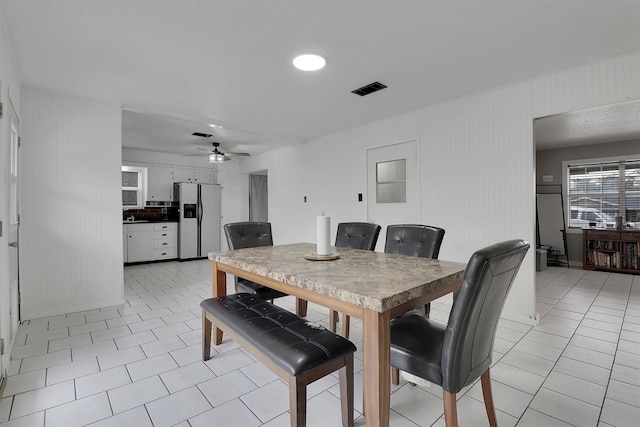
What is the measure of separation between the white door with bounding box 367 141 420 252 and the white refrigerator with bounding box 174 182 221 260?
13.1ft

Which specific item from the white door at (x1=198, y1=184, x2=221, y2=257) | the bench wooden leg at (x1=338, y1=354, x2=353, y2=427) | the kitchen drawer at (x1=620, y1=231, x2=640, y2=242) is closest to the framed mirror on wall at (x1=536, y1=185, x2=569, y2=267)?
the kitchen drawer at (x1=620, y1=231, x2=640, y2=242)

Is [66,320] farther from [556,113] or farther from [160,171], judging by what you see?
[556,113]

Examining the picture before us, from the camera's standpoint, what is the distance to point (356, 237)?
291 centimetres

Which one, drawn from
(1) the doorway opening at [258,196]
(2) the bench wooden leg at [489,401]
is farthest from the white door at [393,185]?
(1) the doorway opening at [258,196]

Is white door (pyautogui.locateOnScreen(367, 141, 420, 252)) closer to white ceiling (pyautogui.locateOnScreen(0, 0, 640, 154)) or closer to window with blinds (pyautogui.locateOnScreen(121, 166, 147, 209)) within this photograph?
white ceiling (pyautogui.locateOnScreen(0, 0, 640, 154))

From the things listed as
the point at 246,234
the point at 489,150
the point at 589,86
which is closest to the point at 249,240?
the point at 246,234

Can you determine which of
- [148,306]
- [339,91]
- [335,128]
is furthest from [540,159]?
[148,306]

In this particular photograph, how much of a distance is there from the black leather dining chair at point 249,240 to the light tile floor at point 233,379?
477 millimetres

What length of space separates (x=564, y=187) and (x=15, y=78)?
27.3 feet

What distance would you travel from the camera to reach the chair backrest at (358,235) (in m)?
2.79

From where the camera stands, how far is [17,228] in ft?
9.66

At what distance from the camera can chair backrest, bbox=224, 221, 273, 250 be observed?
115 inches

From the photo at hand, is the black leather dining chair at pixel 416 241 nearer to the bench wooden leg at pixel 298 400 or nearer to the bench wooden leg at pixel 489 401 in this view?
the bench wooden leg at pixel 489 401

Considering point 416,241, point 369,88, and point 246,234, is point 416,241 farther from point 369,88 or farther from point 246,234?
point 369,88
